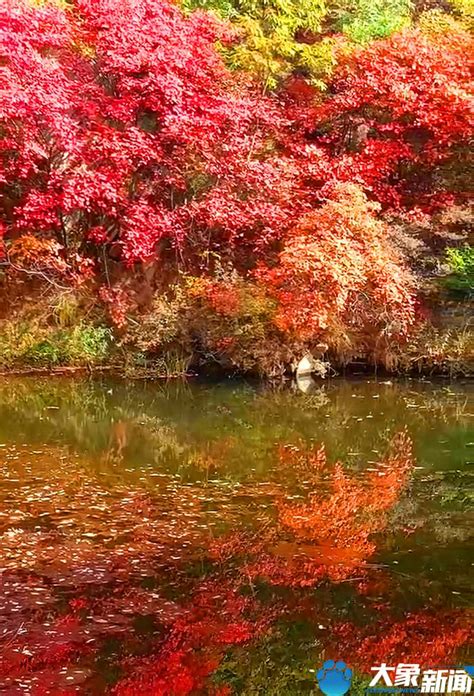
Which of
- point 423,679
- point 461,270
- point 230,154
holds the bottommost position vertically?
point 423,679

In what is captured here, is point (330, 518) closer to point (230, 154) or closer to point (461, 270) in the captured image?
point (461, 270)

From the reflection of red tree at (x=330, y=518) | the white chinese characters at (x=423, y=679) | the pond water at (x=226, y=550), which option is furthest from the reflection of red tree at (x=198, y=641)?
the white chinese characters at (x=423, y=679)

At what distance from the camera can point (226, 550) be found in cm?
515

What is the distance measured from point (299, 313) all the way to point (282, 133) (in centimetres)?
455

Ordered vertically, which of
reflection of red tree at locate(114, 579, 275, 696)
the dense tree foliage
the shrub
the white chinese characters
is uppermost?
the dense tree foliage

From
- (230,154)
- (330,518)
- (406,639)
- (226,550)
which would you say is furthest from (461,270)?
(406,639)

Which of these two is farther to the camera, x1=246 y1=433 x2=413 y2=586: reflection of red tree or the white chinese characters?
x1=246 y1=433 x2=413 y2=586: reflection of red tree

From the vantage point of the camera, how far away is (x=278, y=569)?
15.9 ft

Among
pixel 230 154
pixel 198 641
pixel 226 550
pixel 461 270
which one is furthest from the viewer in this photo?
pixel 461 270

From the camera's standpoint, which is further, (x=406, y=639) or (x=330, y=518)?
(x=330, y=518)

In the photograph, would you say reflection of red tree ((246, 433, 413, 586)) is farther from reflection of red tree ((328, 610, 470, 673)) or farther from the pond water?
reflection of red tree ((328, 610, 470, 673))

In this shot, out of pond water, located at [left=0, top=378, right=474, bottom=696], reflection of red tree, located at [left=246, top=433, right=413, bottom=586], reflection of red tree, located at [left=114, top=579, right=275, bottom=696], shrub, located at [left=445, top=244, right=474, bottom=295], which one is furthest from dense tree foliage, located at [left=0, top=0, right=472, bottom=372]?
reflection of red tree, located at [left=114, top=579, right=275, bottom=696]

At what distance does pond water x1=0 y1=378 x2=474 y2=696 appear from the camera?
3.77 meters

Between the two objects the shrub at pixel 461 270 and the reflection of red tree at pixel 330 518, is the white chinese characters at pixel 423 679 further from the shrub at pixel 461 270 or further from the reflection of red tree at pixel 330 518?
the shrub at pixel 461 270
